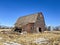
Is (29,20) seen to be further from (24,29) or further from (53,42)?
(53,42)

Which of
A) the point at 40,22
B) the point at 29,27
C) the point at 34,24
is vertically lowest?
the point at 29,27

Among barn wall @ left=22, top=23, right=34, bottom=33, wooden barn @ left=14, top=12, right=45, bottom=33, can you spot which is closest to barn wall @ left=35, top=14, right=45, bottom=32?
wooden barn @ left=14, top=12, right=45, bottom=33

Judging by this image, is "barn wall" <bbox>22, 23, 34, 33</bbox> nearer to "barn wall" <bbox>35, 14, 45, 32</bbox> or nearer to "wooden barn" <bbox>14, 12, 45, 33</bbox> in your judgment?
"wooden barn" <bbox>14, 12, 45, 33</bbox>

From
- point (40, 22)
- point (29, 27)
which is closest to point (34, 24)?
point (29, 27)

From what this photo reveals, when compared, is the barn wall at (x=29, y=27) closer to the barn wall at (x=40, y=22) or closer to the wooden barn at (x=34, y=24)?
the wooden barn at (x=34, y=24)

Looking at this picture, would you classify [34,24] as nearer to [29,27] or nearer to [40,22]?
[29,27]

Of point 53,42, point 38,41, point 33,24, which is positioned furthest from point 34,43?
point 33,24

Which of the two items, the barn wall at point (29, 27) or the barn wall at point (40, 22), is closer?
the barn wall at point (29, 27)

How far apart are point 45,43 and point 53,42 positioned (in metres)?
1.15

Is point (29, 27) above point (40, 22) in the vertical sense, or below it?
below

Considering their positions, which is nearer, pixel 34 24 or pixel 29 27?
pixel 34 24

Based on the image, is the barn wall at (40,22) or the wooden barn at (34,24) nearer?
the wooden barn at (34,24)

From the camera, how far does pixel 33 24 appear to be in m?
41.0

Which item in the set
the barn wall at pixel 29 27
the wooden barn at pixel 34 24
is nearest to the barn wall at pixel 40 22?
the wooden barn at pixel 34 24
